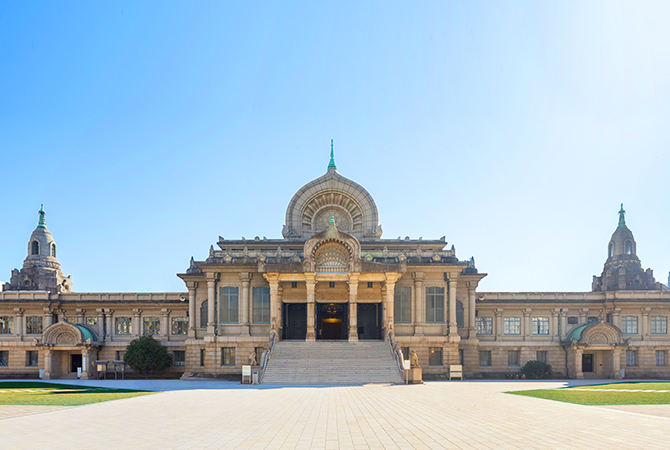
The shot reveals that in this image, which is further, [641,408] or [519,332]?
[519,332]

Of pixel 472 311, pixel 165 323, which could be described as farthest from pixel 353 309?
pixel 165 323

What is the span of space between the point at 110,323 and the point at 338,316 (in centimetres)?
2504

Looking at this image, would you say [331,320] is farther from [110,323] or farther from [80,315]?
[80,315]

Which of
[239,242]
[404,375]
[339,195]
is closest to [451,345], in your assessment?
[404,375]

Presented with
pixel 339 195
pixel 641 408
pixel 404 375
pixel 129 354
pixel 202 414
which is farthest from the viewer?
pixel 339 195

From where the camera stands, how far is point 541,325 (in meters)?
55.4

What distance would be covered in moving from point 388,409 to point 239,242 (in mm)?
38051

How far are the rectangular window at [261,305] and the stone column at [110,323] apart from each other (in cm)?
1851

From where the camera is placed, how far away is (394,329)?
1918 inches

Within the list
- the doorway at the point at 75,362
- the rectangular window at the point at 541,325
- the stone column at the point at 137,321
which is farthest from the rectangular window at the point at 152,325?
the rectangular window at the point at 541,325

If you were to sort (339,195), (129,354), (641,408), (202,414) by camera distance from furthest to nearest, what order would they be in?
1. (339,195)
2. (129,354)
3. (641,408)
4. (202,414)

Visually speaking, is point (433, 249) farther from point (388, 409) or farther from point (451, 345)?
point (388, 409)

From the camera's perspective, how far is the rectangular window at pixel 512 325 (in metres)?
55.5

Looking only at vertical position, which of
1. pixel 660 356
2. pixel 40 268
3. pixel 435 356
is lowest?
pixel 660 356
